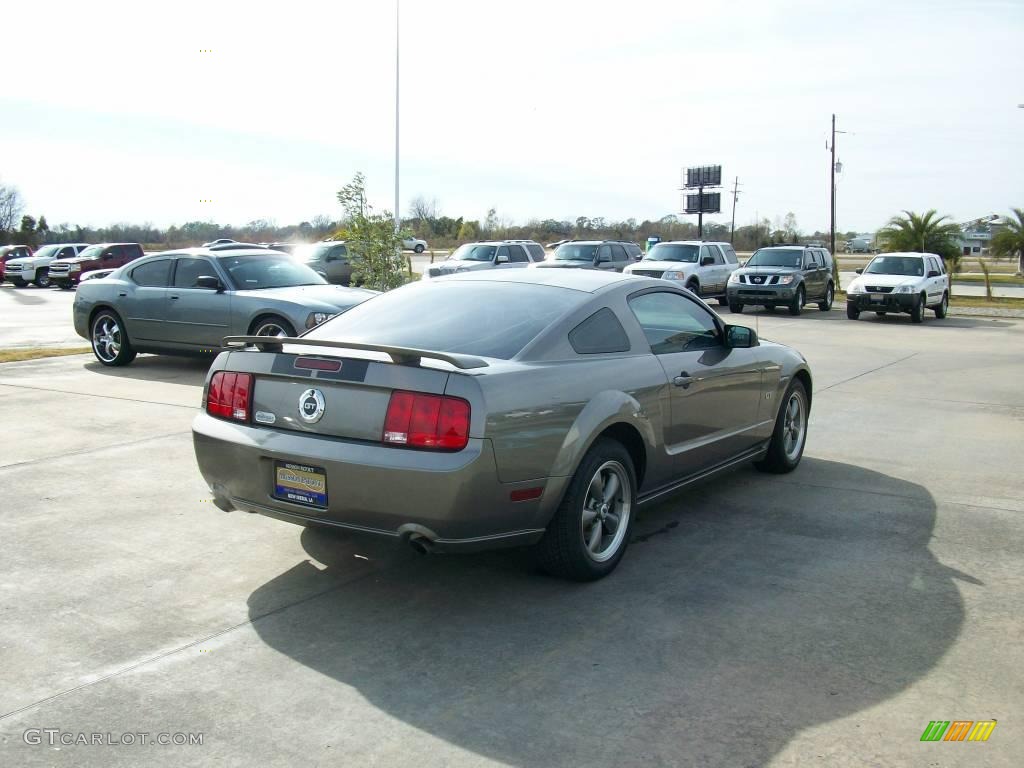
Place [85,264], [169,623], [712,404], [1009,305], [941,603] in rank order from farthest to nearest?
1. [85,264]
2. [1009,305]
3. [712,404]
4. [941,603]
5. [169,623]

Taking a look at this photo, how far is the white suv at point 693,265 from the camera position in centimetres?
2681

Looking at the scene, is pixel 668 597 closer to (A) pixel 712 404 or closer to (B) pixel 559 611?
(B) pixel 559 611

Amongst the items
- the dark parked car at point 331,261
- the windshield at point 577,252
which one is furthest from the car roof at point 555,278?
the dark parked car at point 331,261

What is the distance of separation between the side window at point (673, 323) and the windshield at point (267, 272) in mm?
7678

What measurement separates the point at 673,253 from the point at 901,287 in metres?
6.72

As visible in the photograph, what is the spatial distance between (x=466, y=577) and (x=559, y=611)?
25.7 inches

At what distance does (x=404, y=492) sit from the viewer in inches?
165

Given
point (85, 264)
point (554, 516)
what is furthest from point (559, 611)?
point (85, 264)

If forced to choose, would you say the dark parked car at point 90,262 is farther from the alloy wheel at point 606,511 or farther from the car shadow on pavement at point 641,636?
the alloy wheel at point 606,511

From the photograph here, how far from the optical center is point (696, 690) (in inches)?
146

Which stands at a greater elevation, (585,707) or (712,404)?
(712,404)

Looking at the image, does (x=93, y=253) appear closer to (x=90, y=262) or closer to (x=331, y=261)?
Answer: (x=90, y=262)

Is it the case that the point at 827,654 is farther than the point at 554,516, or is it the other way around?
the point at 554,516

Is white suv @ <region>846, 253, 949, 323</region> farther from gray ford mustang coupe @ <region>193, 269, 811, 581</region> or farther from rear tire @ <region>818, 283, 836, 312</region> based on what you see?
gray ford mustang coupe @ <region>193, 269, 811, 581</region>
